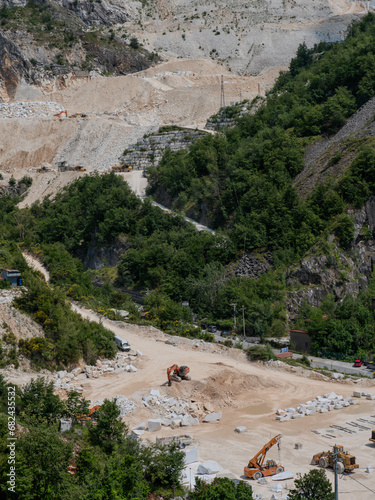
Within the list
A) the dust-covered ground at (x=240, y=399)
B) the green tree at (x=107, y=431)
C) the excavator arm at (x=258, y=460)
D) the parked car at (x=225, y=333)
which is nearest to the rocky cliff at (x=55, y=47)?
the parked car at (x=225, y=333)

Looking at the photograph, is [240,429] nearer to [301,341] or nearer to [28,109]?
[301,341]

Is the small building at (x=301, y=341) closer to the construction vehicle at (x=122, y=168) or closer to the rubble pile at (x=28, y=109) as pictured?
the construction vehicle at (x=122, y=168)

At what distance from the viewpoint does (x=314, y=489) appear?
1977 centimetres

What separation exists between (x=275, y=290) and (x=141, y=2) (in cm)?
9786

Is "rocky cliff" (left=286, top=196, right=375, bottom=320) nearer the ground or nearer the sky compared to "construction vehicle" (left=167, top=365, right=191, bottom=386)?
nearer the sky

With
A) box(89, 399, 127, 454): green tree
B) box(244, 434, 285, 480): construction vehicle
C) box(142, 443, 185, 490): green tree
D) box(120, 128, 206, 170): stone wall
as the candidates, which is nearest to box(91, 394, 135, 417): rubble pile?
box(89, 399, 127, 454): green tree

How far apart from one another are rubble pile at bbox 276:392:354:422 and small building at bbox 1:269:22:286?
15944 mm

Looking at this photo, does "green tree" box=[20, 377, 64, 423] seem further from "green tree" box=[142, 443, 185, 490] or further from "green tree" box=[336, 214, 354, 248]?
"green tree" box=[336, 214, 354, 248]

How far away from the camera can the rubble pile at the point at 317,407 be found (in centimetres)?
3014

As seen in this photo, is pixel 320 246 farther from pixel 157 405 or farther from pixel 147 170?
pixel 147 170

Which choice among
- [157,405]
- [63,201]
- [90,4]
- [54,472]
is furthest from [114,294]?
[90,4]

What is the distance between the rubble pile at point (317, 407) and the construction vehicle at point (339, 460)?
5149 millimetres

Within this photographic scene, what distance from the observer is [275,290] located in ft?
144

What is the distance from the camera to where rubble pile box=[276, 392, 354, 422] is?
30.1m
